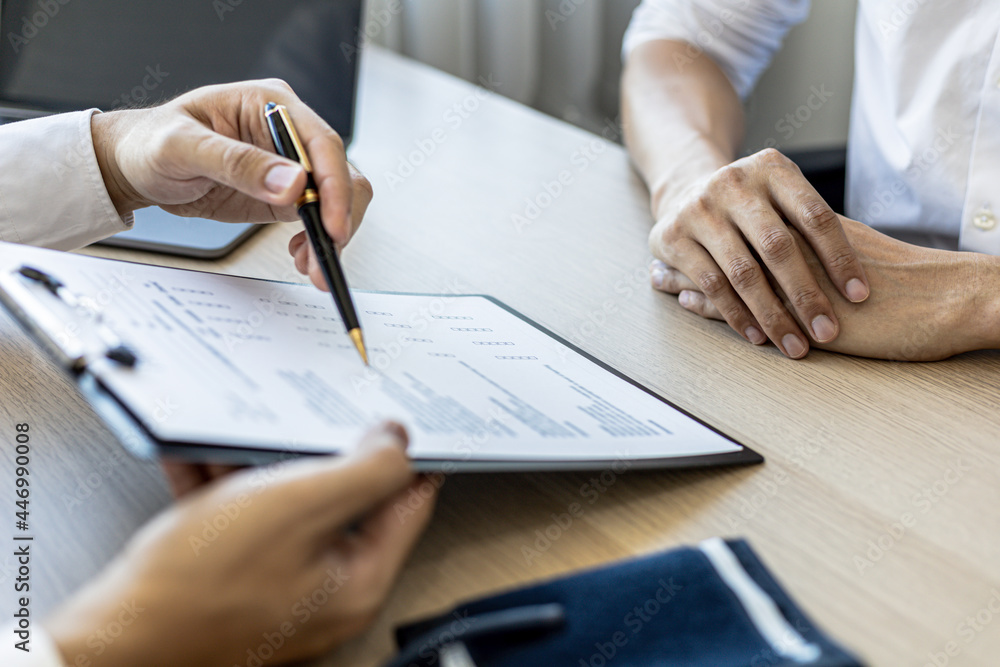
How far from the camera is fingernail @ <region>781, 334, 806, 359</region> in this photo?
65 cm

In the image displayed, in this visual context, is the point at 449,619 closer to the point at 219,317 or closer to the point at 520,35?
the point at 219,317

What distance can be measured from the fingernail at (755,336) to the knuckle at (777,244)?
0.21 ft

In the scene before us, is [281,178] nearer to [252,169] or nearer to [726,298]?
[252,169]

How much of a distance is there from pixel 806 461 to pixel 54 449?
1.73 ft

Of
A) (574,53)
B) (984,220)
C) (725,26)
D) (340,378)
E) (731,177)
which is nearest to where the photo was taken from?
(340,378)

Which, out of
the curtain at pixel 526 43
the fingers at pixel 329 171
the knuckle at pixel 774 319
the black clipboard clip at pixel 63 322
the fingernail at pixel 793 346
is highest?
the fingers at pixel 329 171

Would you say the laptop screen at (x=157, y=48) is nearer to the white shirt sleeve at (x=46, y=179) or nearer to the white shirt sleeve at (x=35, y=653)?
the white shirt sleeve at (x=46, y=179)

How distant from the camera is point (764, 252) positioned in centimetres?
66

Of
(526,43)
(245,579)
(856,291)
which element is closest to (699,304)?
(856,291)

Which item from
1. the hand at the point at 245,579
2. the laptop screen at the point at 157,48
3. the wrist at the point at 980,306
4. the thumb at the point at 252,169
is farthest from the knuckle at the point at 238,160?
the wrist at the point at 980,306

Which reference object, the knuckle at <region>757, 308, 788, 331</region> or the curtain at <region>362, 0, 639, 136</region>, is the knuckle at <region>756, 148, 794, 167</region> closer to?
the knuckle at <region>757, 308, 788, 331</region>

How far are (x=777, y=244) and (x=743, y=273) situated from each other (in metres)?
0.04

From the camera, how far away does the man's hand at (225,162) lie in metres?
0.57

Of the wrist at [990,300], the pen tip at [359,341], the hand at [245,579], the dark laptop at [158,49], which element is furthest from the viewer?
the dark laptop at [158,49]
